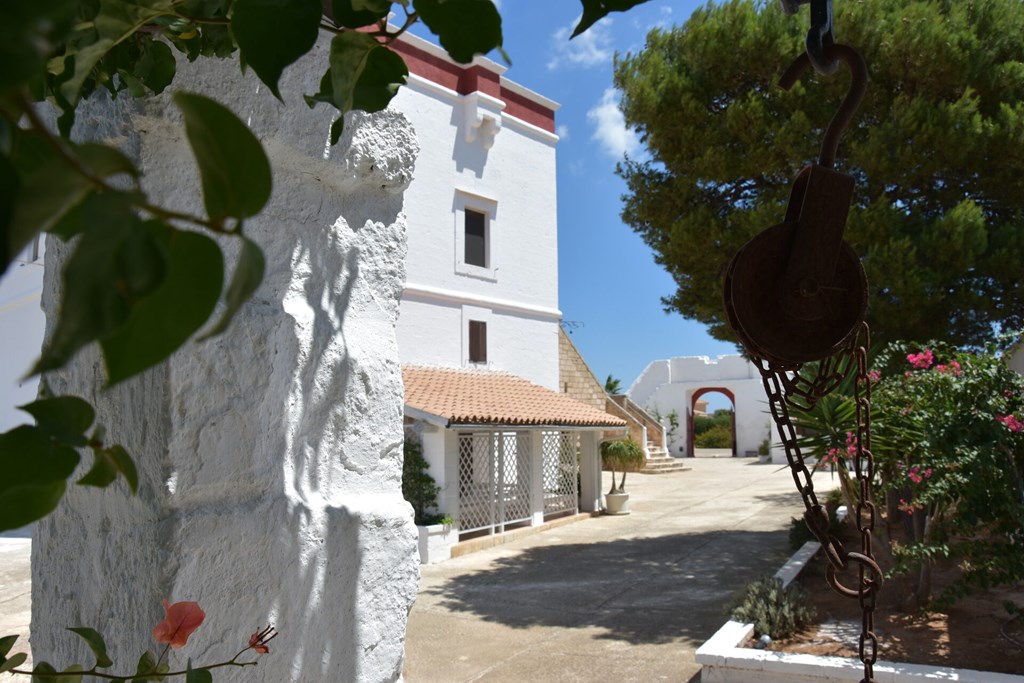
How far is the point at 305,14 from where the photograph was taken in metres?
0.58

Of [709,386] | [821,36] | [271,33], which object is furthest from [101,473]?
[709,386]

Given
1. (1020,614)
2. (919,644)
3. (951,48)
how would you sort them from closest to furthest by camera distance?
(1020,614), (919,644), (951,48)

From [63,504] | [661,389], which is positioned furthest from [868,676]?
[661,389]

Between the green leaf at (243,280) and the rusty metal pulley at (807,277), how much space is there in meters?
1.18

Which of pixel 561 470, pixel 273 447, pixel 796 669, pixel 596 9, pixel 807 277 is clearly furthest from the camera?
pixel 561 470

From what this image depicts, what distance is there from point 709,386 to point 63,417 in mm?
33532

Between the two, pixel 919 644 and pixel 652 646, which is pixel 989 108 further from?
pixel 652 646

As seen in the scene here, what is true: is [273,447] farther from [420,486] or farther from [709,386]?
[709,386]

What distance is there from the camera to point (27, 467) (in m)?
0.45

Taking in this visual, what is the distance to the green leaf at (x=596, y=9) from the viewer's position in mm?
676

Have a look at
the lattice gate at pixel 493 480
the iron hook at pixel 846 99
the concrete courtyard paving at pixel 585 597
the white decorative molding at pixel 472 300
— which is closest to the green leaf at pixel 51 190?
the iron hook at pixel 846 99

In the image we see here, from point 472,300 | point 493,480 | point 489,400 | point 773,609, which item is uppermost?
point 472,300

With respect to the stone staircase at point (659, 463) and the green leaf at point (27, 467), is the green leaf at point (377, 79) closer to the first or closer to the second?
the green leaf at point (27, 467)

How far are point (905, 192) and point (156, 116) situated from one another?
9.62 metres
